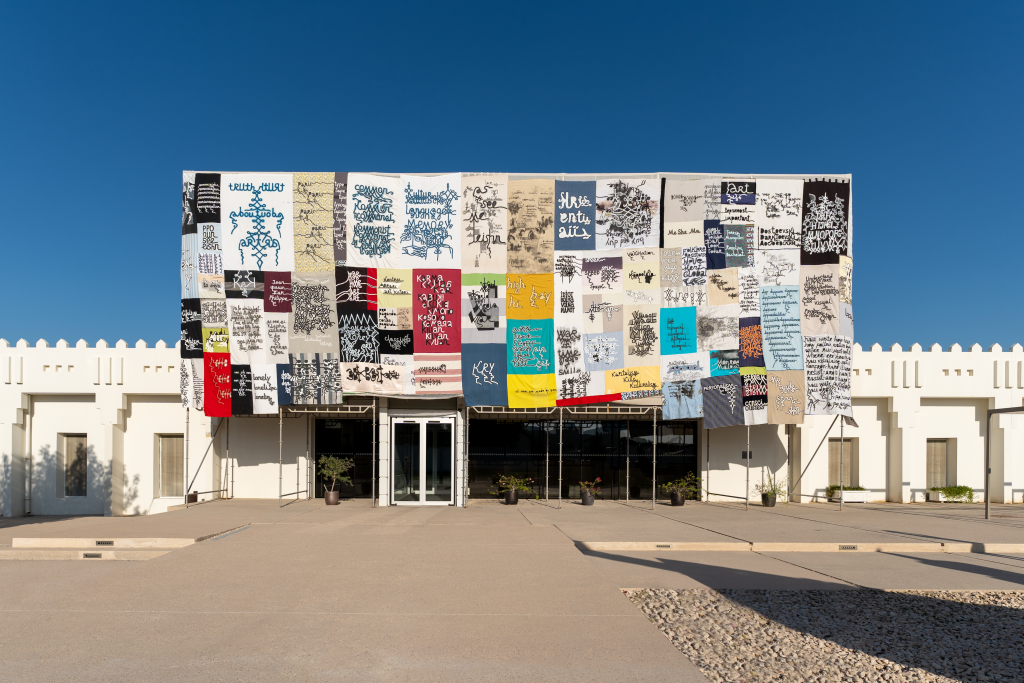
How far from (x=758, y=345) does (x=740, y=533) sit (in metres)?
7.18

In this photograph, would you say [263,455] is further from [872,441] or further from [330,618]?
[872,441]

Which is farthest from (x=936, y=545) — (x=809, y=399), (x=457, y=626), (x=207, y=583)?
(x=207, y=583)

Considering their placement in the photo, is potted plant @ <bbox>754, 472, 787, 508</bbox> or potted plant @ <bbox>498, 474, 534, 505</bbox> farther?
potted plant @ <bbox>754, 472, 787, 508</bbox>

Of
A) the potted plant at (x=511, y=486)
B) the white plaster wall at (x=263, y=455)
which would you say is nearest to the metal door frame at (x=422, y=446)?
the potted plant at (x=511, y=486)

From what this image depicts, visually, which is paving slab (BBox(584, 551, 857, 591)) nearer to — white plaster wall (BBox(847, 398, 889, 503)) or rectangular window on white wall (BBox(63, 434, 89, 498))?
white plaster wall (BBox(847, 398, 889, 503))

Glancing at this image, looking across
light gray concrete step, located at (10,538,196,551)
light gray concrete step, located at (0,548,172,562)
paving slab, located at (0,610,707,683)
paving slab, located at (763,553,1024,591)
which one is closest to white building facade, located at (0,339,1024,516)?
light gray concrete step, located at (10,538,196,551)

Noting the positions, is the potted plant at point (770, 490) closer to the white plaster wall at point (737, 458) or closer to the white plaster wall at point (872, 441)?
the white plaster wall at point (737, 458)

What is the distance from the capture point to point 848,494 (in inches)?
885

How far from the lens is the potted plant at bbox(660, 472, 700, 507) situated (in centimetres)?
2067

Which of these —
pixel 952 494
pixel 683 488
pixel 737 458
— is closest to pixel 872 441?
pixel 952 494

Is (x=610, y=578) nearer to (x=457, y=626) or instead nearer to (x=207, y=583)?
(x=457, y=626)

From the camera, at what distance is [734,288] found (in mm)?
19938

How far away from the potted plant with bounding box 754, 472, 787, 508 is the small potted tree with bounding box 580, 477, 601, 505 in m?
5.16

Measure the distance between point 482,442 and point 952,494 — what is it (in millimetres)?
15698
